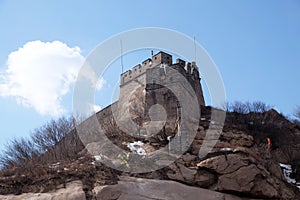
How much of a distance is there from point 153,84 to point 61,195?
20.9m

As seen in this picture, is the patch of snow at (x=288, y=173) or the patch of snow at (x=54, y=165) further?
the patch of snow at (x=288, y=173)

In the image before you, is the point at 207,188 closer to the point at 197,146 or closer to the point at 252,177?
the point at 252,177

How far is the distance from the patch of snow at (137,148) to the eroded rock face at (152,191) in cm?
265

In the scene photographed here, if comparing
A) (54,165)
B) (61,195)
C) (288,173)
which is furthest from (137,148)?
(288,173)

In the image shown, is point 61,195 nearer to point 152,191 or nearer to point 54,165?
point 54,165

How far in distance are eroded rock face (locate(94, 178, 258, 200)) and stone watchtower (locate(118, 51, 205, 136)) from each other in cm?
1372

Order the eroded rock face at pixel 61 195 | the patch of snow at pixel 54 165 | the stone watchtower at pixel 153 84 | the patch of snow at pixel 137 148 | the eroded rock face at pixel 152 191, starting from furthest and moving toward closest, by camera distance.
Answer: the stone watchtower at pixel 153 84
the patch of snow at pixel 137 148
the patch of snow at pixel 54 165
the eroded rock face at pixel 152 191
the eroded rock face at pixel 61 195

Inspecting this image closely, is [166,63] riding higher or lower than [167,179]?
higher

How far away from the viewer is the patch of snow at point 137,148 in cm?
1542

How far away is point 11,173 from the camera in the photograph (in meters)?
13.5

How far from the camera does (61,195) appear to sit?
11312 mm

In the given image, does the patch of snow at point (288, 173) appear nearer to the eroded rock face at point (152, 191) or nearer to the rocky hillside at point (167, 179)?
the rocky hillside at point (167, 179)

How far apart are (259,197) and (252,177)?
0.80 metres

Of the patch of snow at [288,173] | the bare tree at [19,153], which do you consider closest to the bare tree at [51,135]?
the bare tree at [19,153]
